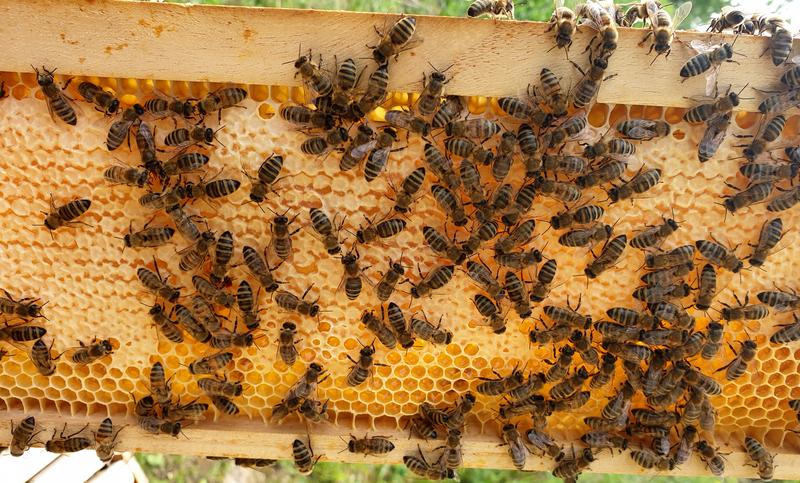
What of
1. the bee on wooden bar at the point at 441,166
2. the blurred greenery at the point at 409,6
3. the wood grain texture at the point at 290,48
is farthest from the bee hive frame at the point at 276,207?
the blurred greenery at the point at 409,6

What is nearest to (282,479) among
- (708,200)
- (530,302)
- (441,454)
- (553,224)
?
(441,454)

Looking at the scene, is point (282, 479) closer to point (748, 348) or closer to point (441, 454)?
point (441, 454)

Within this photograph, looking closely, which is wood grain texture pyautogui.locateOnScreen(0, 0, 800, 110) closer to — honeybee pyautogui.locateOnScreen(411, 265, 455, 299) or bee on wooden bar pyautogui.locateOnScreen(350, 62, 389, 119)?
bee on wooden bar pyautogui.locateOnScreen(350, 62, 389, 119)

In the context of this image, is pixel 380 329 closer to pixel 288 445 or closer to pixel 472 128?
pixel 288 445

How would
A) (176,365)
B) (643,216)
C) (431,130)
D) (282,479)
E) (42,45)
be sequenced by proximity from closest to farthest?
(42,45), (431,130), (643,216), (176,365), (282,479)

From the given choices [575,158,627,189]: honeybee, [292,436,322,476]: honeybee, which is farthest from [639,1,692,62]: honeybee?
[292,436,322,476]: honeybee

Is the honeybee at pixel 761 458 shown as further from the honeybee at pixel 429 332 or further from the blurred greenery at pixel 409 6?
the blurred greenery at pixel 409 6
